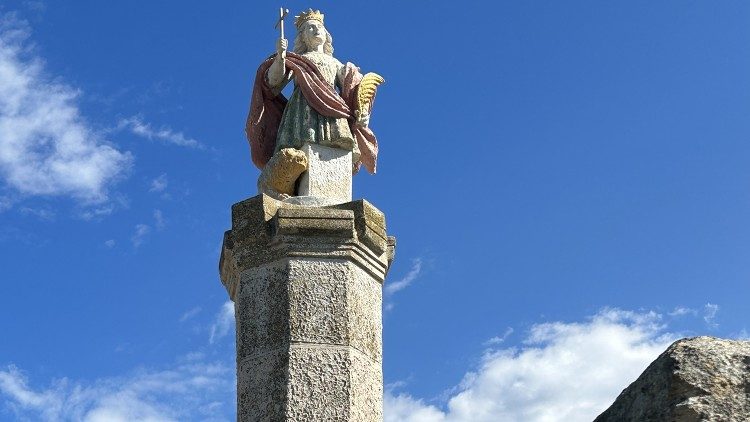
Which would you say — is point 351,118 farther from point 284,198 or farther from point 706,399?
point 706,399

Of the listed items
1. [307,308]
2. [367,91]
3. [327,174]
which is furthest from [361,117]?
[307,308]

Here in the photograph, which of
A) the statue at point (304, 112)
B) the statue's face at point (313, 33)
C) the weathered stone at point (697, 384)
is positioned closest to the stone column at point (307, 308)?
the statue at point (304, 112)

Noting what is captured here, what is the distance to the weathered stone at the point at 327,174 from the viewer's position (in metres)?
7.01

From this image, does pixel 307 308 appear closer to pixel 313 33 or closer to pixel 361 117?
pixel 361 117

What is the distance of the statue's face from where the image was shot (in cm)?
792

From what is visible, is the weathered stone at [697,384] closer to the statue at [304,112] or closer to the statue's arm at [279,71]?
the statue at [304,112]

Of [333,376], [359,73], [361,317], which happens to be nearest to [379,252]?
[361,317]

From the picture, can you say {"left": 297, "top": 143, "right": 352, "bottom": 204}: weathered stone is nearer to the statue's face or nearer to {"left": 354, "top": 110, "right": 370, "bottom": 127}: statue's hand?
{"left": 354, "top": 110, "right": 370, "bottom": 127}: statue's hand

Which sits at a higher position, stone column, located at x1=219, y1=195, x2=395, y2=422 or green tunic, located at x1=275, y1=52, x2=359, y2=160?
green tunic, located at x1=275, y1=52, x2=359, y2=160

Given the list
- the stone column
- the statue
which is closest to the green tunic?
the statue

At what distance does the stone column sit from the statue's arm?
4.24ft

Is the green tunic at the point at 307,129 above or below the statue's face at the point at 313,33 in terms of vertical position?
below

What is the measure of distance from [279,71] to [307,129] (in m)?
0.54

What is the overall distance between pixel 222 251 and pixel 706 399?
12.8 ft
